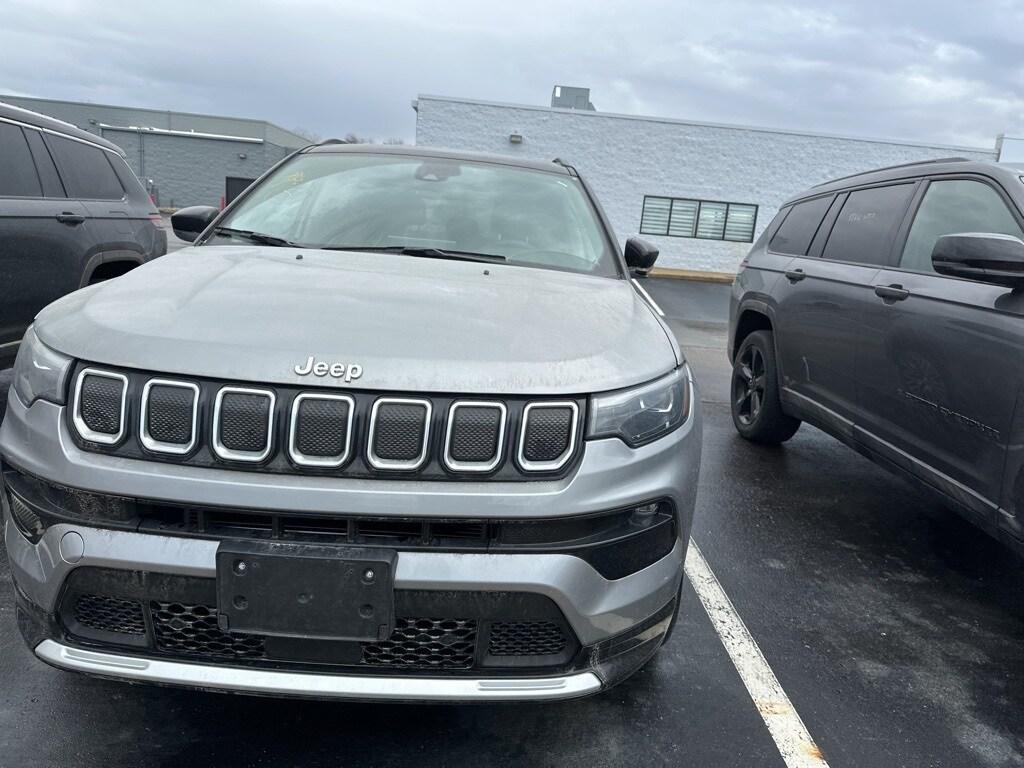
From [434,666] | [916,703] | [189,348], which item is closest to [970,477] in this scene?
[916,703]

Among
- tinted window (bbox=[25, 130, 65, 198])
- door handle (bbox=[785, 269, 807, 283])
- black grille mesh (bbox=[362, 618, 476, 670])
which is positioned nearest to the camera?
black grille mesh (bbox=[362, 618, 476, 670])

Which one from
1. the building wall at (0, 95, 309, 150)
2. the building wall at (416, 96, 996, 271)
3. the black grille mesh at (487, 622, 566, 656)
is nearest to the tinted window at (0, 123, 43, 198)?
the black grille mesh at (487, 622, 566, 656)

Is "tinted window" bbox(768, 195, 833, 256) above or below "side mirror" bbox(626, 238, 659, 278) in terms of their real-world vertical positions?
above

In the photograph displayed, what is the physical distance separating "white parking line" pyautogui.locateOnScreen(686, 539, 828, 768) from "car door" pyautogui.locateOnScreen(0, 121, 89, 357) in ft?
13.7

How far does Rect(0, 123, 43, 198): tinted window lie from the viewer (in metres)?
4.48

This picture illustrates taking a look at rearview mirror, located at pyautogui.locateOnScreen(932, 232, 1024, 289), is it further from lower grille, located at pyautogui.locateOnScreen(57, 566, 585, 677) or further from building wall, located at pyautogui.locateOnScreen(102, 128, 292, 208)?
building wall, located at pyautogui.locateOnScreen(102, 128, 292, 208)

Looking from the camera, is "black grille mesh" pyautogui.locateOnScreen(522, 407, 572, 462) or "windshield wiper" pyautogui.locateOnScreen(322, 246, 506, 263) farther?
"windshield wiper" pyautogui.locateOnScreen(322, 246, 506, 263)

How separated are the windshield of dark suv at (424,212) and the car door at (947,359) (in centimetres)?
144

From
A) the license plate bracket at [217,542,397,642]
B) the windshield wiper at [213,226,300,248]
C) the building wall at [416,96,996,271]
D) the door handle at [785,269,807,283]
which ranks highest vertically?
the building wall at [416,96,996,271]

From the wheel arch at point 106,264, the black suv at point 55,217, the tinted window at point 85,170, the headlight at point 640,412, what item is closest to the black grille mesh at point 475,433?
the headlight at point 640,412

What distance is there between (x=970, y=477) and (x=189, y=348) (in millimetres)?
2890

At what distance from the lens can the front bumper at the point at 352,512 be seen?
1.68 meters

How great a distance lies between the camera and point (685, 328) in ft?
40.2

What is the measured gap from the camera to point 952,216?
3.51m
